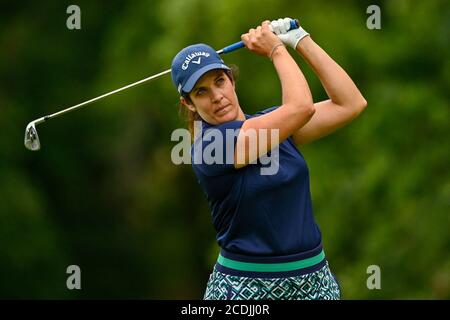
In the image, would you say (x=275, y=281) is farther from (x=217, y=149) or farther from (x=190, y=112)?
(x=190, y=112)

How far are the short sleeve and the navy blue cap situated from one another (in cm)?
21

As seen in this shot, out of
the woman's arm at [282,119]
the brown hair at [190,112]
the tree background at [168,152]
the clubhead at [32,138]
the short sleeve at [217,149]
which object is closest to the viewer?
the woman's arm at [282,119]

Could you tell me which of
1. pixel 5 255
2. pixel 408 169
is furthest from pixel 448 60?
pixel 5 255

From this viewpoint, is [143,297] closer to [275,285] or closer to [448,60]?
[448,60]

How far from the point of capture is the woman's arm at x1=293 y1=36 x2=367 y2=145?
5543 mm

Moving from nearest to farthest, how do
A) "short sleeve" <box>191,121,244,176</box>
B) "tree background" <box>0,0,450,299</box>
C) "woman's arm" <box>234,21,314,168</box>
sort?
"woman's arm" <box>234,21,314,168</box> → "short sleeve" <box>191,121,244,176</box> → "tree background" <box>0,0,450,299</box>

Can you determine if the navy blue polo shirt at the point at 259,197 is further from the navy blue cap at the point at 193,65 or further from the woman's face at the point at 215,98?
the navy blue cap at the point at 193,65

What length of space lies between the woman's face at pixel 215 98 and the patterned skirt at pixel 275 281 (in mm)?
567

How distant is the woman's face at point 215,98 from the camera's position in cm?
539

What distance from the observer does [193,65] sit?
17.7 ft

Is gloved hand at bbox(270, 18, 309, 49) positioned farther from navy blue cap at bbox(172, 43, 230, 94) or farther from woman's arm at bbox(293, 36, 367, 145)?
navy blue cap at bbox(172, 43, 230, 94)

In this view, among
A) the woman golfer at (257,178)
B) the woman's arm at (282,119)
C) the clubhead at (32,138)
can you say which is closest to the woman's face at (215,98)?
the woman golfer at (257,178)

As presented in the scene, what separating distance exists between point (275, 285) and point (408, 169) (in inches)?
285

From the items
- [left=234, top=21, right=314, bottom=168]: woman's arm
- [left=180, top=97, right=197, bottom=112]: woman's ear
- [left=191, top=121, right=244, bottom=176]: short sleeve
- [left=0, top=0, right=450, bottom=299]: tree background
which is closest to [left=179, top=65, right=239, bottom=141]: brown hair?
[left=180, top=97, right=197, bottom=112]: woman's ear
